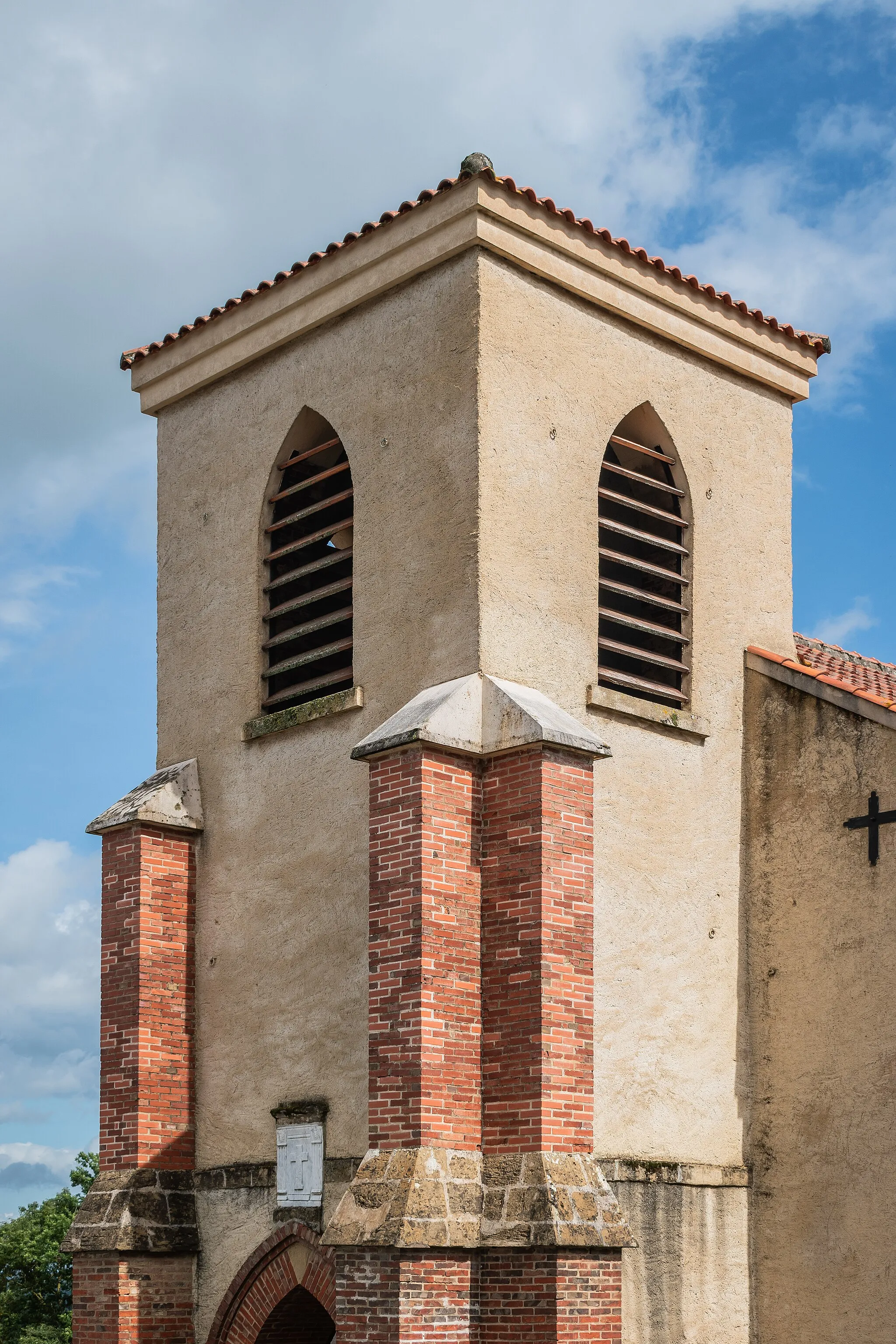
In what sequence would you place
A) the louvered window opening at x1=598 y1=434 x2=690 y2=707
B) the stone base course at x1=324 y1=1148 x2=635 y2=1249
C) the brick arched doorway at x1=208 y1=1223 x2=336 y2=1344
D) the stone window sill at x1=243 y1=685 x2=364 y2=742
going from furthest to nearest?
the louvered window opening at x1=598 y1=434 x2=690 y2=707, the stone window sill at x1=243 y1=685 x2=364 y2=742, the brick arched doorway at x1=208 y1=1223 x2=336 y2=1344, the stone base course at x1=324 y1=1148 x2=635 y2=1249

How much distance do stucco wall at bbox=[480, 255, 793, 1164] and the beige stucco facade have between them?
0.03 metres

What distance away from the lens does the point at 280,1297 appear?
40.3ft

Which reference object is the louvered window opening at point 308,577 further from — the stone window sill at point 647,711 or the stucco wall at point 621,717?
the stone window sill at point 647,711

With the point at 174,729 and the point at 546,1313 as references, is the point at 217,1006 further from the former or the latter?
the point at 546,1313

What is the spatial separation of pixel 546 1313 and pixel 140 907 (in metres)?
5.06

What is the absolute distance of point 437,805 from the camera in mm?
11125

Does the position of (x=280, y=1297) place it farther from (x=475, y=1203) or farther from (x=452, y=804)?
(x=452, y=804)

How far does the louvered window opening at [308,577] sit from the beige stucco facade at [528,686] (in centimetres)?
21

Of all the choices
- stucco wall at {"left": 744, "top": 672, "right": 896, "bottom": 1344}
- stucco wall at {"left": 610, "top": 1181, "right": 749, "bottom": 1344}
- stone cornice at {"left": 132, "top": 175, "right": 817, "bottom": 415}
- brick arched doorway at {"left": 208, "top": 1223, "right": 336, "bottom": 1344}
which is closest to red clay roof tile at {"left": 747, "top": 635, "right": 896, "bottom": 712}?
stucco wall at {"left": 744, "top": 672, "right": 896, "bottom": 1344}

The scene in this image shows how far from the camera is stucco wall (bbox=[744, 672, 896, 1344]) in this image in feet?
40.2

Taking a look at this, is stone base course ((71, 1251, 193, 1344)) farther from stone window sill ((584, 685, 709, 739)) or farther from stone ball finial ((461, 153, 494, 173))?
stone ball finial ((461, 153, 494, 173))

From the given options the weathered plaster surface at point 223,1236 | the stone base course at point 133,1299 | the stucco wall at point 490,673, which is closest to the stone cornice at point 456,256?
the stucco wall at point 490,673

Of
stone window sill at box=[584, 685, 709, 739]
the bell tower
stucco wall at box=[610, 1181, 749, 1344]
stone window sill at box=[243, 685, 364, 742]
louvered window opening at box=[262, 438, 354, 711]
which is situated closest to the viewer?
the bell tower

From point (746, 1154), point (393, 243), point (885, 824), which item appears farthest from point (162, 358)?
point (746, 1154)
